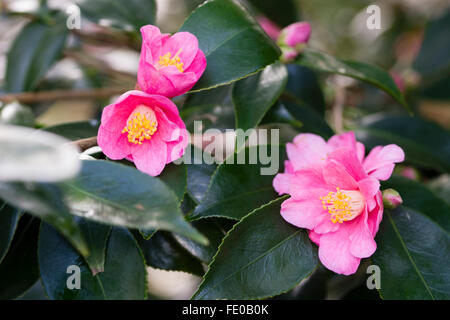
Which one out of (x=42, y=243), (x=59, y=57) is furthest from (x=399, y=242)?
(x=59, y=57)

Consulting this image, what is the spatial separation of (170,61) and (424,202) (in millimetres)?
429

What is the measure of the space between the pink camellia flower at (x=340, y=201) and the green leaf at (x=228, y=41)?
5.9 inches

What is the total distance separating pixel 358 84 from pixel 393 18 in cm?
65

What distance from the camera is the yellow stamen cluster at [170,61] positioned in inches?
22.3

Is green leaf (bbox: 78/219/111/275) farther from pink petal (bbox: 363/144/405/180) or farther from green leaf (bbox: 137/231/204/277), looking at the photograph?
pink petal (bbox: 363/144/405/180)

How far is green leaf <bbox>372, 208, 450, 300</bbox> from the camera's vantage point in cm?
56

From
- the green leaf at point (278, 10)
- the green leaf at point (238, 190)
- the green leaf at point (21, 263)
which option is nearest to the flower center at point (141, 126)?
the green leaf at point (238, 190)

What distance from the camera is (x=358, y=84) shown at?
4.45ft

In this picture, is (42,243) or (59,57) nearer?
(42,243)

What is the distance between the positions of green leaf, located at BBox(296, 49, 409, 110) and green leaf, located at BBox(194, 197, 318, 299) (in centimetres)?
22

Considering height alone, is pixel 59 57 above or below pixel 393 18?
below

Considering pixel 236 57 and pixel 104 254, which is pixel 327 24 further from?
pixel 104 254

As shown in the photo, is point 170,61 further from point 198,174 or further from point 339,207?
point 339,207

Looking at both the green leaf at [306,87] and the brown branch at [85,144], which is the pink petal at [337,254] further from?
the green leaf at [306,87]
